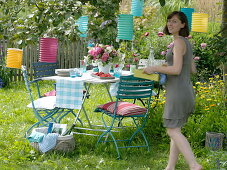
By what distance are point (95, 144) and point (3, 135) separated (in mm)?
1165

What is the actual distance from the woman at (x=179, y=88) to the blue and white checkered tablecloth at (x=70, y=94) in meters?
1.27

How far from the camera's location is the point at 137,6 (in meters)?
6.38

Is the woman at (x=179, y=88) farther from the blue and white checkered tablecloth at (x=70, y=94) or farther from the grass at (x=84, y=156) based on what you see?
the blue and white checkered tablecloth at (x=70, y=94)

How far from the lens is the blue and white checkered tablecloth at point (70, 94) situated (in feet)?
15.5

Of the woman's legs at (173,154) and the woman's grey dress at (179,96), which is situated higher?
the woman's grey dress at (179,96)

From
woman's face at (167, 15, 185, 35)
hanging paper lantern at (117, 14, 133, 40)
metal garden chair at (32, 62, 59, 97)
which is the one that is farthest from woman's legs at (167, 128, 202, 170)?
hanging paper lantern at (117, 14, 133, 40)

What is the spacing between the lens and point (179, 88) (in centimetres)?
365

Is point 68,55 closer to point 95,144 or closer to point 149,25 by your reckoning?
point 149,25

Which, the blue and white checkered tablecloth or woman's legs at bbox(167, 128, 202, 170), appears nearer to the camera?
woman's legs at bbox(167, 128, 202, 170)

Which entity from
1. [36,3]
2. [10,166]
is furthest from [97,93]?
[36,3]

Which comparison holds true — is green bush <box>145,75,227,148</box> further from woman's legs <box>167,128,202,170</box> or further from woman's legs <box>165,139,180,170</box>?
woman's legs <box>167,128,202,170</box>

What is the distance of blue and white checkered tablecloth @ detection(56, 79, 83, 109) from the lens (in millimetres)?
4730

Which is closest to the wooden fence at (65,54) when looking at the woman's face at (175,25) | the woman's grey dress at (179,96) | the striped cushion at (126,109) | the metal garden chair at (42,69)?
the metal garden chair at (42,69)

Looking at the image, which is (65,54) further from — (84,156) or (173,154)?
(173,154)
